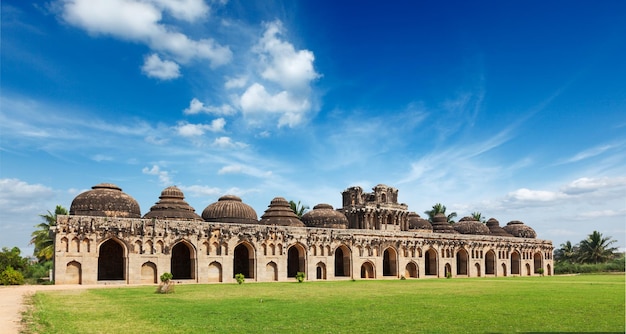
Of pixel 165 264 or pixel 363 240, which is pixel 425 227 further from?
pixel 165 264

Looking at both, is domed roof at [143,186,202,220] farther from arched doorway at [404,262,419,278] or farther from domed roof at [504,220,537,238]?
domed roof at [504,220,537,238]

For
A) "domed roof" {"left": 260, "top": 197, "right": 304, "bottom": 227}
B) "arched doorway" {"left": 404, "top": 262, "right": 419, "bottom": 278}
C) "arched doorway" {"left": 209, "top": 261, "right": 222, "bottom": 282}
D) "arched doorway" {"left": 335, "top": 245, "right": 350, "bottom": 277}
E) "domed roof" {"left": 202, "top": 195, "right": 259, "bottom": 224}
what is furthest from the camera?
"arched doorway" {"left": 404, "top": 262, "right": 419, "bottom": 278}

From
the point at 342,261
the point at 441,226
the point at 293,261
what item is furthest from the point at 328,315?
the point at 441,226

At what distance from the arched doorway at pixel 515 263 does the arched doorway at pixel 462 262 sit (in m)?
10.5

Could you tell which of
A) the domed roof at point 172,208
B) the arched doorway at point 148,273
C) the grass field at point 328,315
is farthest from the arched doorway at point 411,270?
the grass field at point 328,315

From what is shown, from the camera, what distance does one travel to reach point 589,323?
15867mm

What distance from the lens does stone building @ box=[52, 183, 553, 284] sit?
42.2 metres

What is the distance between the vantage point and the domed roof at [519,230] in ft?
262

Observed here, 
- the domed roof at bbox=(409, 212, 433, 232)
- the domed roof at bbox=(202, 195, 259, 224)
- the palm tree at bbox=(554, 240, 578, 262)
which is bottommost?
the palm tree at bbox=(554, 240, 578, 262)

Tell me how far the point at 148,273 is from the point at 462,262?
40.3 meters

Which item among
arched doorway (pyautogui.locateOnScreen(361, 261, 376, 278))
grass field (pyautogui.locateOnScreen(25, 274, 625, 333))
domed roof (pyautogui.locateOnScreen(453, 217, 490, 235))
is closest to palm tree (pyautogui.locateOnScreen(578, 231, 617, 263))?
domed roof (pyautogui.locateOnScreen(453, 217, 490, 235))

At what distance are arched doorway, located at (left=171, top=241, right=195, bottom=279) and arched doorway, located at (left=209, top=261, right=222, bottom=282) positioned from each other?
11.3 ft

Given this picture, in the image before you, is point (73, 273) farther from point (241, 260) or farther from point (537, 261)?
point (537, 261)

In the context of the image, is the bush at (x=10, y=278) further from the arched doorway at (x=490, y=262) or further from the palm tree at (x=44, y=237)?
the arched doorway at (x=490, y=262)
